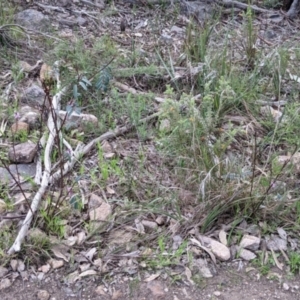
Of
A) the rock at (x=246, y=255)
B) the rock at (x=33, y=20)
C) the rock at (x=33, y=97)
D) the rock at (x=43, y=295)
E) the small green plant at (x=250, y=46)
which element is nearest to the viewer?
the rock at (x=43, y=295)

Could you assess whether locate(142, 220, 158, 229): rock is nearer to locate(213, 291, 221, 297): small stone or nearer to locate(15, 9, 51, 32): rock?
locate(213, 291, 221, 297): small stone

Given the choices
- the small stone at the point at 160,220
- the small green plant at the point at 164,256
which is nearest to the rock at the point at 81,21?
the small stone at the point at 160,220

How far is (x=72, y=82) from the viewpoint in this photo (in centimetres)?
338

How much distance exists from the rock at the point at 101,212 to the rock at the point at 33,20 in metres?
2.00

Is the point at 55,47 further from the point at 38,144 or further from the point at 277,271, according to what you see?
the point at 277,271

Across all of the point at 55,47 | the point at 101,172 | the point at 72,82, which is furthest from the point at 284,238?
the point at 55,47

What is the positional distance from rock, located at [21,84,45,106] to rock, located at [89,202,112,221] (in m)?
1.02

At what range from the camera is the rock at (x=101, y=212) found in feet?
8.42

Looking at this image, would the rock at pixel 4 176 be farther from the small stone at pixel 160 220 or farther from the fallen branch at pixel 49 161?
the small stone at pixel 160 220

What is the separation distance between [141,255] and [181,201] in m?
0.36

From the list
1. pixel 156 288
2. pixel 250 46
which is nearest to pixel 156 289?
pixel 156 288

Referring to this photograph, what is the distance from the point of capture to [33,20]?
4164mm

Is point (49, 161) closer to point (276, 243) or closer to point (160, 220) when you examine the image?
point (160, 220)

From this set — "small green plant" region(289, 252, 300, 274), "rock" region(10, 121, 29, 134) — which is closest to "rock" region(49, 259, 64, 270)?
"rock" region(10, 121, 29, 134)
